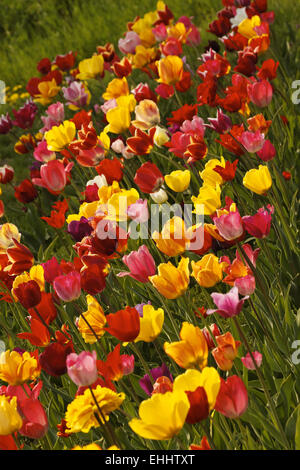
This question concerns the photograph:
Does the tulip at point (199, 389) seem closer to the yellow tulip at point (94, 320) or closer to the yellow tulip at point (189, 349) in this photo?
the yellow tulip at point (189, 349)

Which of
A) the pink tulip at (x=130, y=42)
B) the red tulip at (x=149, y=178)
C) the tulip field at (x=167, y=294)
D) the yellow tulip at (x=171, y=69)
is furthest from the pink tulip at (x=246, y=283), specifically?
the pink tulip at (x=130, y=42)

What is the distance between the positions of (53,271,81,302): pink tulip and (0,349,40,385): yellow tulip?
8.0 inches

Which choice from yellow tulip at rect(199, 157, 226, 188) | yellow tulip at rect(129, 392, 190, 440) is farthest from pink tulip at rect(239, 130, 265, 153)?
yellow tulip at rect(129, 392, 190, 440)

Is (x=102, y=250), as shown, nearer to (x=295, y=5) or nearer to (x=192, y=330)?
(x=192, y=330)

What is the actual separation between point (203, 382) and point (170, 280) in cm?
39

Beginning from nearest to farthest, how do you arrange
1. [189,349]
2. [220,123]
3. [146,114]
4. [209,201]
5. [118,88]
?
1. [189,349]
2. [209,201]
3. [220,123]
4. [146,114]
5. [118,88]

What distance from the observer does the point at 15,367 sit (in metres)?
1.56

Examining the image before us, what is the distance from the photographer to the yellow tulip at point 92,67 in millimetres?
3713

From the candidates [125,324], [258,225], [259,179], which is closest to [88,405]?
[125,324]

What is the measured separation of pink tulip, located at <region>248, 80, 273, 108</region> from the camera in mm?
2535

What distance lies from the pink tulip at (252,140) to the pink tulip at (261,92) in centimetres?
41

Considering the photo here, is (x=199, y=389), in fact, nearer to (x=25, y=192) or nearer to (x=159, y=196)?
(x=159, y=196)
